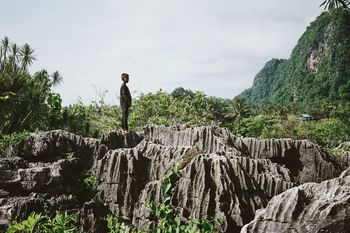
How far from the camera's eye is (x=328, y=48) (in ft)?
292

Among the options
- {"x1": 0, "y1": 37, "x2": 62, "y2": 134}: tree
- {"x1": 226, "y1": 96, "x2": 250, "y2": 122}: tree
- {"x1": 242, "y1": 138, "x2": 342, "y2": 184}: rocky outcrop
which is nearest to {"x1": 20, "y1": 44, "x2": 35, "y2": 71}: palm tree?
{"x1": 0, "y1": 37, "x2": 62, "y2": 134}: tree

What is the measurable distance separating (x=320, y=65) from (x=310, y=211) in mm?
90161

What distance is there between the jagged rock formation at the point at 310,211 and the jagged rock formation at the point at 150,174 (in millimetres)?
1358

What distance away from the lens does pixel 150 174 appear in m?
7.58

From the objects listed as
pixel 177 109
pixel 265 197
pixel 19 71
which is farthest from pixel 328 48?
pixel 265 197

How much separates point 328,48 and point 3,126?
84535 millimetres

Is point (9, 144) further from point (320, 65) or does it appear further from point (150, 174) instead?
point (320, 65)

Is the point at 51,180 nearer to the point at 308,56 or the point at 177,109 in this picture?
the point at 177,109

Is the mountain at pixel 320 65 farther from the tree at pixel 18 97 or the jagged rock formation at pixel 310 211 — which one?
the jagged rock formation at pixel 310 211

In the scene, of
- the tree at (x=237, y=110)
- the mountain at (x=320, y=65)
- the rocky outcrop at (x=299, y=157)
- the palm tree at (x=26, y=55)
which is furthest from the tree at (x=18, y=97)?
the mountain at (x=320, y=65)

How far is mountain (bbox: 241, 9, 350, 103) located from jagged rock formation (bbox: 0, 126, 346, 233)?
6965cm

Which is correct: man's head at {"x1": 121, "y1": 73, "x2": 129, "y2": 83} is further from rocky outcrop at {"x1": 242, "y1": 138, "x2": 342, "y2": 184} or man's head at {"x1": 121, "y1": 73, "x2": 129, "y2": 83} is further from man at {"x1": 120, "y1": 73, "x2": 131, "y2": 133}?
rocky outcrop at {"x1": 242, "y1": 138, "x2": 342, "y2": 184}

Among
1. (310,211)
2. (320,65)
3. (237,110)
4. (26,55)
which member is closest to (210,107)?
(237,110)

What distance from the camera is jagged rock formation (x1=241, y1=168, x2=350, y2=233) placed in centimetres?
439
